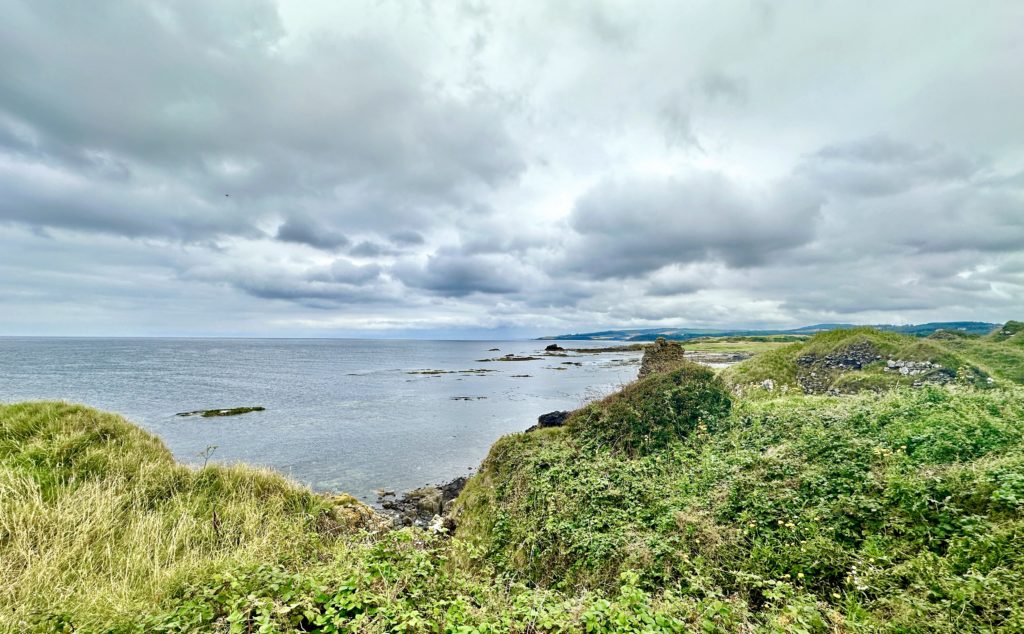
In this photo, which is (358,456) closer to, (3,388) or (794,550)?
(794,550)

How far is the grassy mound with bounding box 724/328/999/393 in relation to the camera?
711 inches

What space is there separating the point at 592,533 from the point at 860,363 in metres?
20.1

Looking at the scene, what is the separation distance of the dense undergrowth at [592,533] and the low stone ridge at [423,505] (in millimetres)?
2120

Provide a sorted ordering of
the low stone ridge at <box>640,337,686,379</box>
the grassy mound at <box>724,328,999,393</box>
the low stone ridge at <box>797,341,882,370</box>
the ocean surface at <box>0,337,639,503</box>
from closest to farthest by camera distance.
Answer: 1. the grassy mound at <box>724,328,999,393</box>
2. the low stone ridge at <box>797,341,882,370</box>
3. the low stone ridge at <box>640,337,686,379</box>
4. the ocean surface at <box>0,337,639,503</box>

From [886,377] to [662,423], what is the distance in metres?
12.6

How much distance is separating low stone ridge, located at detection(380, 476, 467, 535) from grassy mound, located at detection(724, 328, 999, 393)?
659 inches

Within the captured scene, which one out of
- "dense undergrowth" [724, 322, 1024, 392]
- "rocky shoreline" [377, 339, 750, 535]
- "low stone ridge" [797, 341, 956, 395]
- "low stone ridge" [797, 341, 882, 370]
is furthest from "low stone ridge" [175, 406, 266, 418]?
"low stone ridge" [797, 341, 882, 370]

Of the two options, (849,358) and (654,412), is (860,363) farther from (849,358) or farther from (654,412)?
(654,412)

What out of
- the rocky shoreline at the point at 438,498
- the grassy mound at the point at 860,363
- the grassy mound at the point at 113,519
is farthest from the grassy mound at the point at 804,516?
the grassy mound at the point at 860,363

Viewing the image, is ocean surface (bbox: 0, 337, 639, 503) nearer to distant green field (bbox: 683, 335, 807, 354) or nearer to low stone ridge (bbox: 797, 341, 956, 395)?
low stone ridge (bbox: 797, 341, 956, 395)

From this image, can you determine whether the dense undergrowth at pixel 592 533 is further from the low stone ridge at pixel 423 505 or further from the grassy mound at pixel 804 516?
the low stone ridge at pixel 423 505

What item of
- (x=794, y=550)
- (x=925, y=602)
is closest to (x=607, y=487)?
(x=794, y=550)

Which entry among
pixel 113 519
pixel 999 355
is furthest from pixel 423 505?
pixel 999 355

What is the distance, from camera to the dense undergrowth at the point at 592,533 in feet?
16.4
